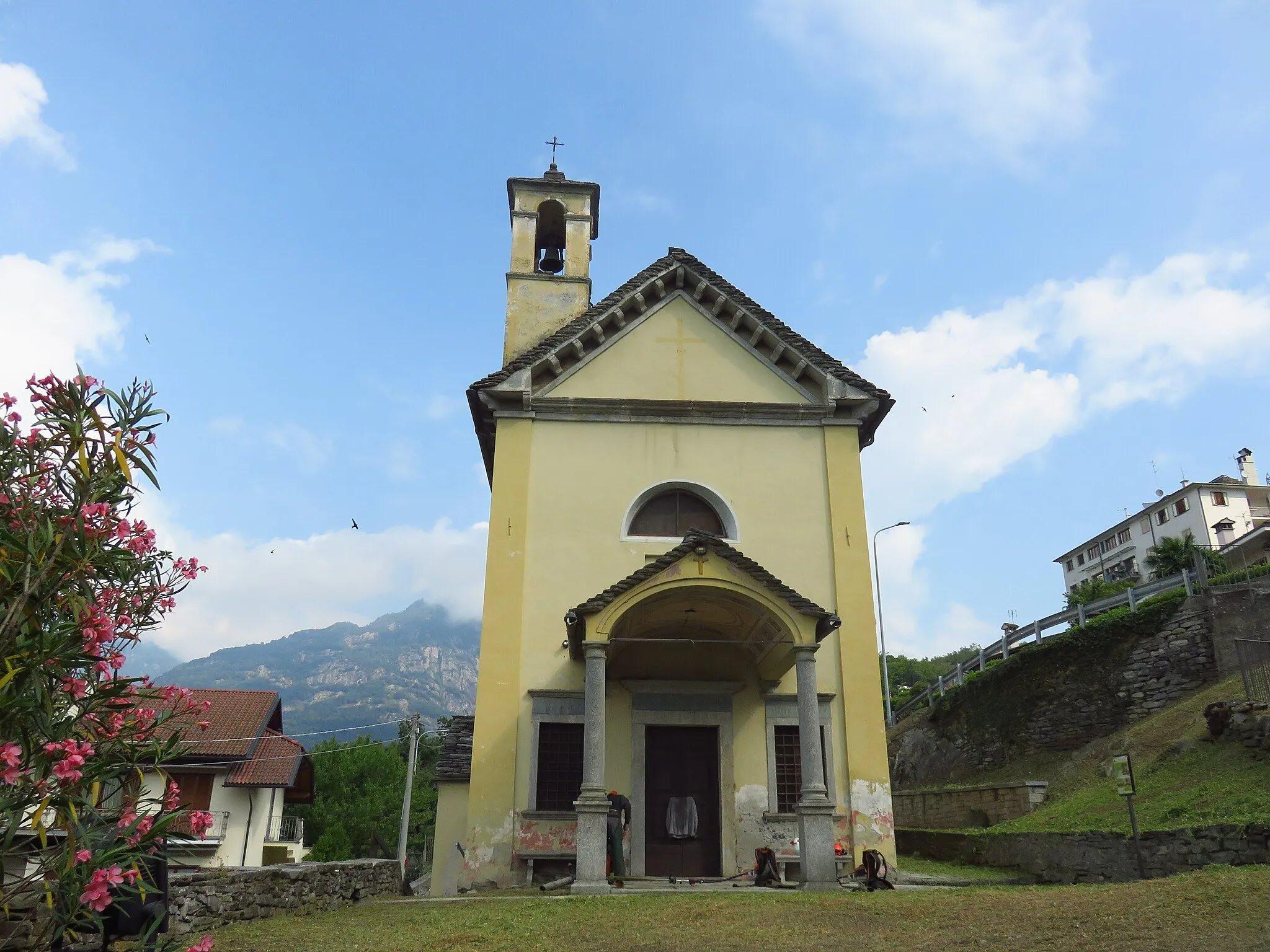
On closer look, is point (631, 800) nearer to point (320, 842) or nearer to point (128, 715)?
point (128, 715)

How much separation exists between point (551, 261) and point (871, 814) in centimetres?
1480

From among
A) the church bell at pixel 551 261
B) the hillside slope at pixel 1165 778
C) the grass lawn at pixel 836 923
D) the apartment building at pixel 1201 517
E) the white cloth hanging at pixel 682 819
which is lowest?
the grass lawn at pixel 836 923

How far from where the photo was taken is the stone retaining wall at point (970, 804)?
67.5 feet

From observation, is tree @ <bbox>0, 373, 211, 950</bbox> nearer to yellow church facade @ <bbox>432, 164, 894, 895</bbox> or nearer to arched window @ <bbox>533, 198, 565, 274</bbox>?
yellow church facade @ <bbox>432, 164, 894, 895</bbox>

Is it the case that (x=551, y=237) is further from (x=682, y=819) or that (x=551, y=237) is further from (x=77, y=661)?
(x=77, y=661)

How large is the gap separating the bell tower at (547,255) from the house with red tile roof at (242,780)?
1568 centimetres

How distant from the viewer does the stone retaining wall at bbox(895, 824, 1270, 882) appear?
11859 millimetres

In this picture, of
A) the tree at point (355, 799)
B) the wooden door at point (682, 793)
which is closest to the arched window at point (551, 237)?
the wooden door at point (682, 793)

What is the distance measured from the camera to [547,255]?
74.7ft

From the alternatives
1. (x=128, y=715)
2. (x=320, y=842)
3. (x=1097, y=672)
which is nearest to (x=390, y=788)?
(x=320, y=842)

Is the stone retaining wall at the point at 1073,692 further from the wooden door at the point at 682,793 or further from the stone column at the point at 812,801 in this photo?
the stone column at the point at 812,801

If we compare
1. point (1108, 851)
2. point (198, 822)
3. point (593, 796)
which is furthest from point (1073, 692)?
point (198, 822)

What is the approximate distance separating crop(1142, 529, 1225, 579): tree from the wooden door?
29.6 meters

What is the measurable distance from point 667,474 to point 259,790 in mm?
20692
